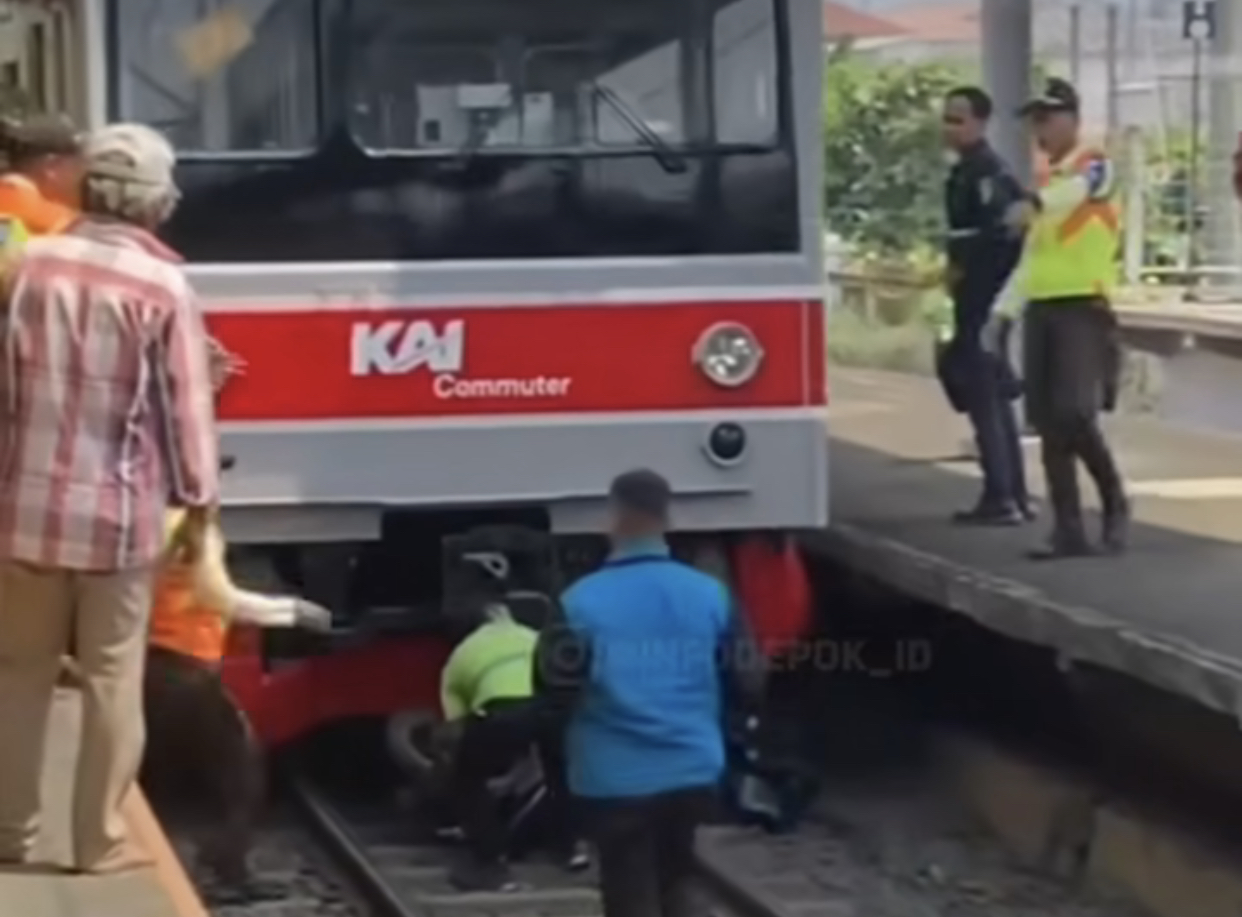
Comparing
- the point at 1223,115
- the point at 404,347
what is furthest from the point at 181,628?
the point at 1223,115

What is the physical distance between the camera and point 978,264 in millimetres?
12586

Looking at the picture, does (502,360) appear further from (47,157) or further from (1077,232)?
(47,157)

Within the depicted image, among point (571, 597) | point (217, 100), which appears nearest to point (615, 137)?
point (217, 100)

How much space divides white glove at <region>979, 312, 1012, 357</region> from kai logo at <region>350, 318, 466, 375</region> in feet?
10.4

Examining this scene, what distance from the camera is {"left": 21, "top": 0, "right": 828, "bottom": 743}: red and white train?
10.2 m

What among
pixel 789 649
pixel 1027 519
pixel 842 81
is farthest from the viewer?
pixel 842 81

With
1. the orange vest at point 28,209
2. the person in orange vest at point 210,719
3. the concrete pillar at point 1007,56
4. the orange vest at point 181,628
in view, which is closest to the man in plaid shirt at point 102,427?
the person in orange vest at point 210,719

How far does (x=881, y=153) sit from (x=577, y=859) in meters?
23.7

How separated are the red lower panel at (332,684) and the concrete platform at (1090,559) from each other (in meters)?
1.90

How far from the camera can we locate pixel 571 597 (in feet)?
23.4

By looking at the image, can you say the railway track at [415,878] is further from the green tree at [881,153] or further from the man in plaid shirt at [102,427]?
the green tree at [881,153]

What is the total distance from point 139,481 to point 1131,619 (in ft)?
13.5

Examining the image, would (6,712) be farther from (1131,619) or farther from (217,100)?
(1131,619)

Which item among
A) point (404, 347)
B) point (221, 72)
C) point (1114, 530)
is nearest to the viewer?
point (404, 347)
